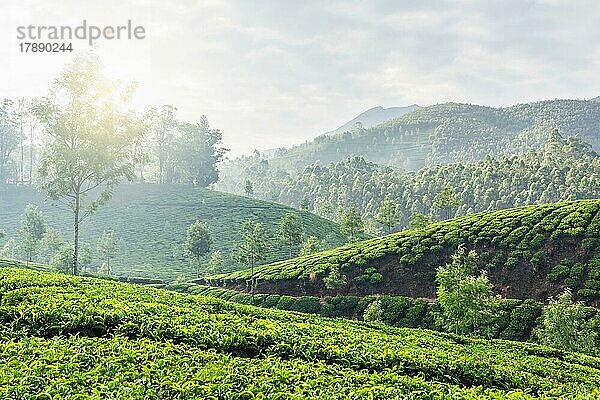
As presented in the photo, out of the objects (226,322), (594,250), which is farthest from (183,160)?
(226,322)

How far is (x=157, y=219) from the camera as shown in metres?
67.2

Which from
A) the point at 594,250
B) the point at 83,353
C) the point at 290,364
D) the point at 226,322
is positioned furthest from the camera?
the point at 594,250

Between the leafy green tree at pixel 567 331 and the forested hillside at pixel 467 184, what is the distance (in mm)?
42387

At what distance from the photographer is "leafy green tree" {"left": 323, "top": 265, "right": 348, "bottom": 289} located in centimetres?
2928

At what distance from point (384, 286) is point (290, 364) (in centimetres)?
→ 2348

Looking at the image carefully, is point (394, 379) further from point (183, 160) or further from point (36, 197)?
point (183, 160)

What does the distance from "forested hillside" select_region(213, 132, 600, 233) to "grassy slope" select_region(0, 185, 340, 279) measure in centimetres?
1069

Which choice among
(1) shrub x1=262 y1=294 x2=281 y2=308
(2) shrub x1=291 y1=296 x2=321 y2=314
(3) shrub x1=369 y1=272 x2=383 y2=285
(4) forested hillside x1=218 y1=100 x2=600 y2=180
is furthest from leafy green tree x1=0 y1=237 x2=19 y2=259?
(4) forested hillside x1=218 y1=100 x2=600 y2=180

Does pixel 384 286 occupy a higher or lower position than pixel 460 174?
lower

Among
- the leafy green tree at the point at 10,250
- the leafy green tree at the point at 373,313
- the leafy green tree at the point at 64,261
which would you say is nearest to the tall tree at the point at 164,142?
the leafy green tree at the point at 10,250

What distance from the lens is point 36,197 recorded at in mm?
75125

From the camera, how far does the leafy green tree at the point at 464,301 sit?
872 inches

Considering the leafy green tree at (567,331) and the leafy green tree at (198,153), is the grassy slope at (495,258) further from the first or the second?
the leafy green tree at (198,153)

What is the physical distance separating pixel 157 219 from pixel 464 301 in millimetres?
52315
